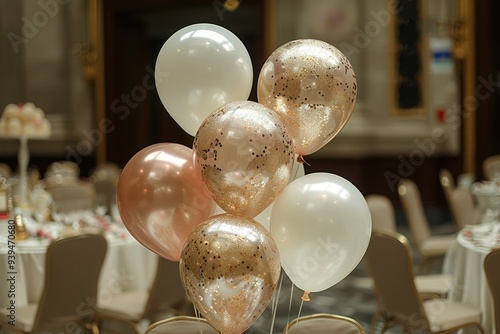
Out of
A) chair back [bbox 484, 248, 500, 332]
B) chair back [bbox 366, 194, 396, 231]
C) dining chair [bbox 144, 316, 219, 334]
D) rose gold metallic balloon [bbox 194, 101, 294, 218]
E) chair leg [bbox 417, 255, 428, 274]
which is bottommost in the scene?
chair leg [bbox 417, 255, 428, 274]

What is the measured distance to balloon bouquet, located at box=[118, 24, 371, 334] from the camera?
1.93 meters

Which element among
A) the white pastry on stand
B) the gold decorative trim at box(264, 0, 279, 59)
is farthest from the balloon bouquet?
the gold decorative trim at box(264, 0, 279, 59)

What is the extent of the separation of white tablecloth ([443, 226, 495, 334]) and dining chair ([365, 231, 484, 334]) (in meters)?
0.05

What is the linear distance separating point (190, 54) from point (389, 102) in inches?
274

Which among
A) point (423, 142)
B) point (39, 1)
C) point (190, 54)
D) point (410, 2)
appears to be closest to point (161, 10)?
point (39, 1)

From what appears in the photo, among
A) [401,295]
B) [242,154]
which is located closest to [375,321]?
[401,295]

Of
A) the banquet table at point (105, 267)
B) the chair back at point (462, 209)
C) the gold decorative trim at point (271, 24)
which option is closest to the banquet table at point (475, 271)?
the chair back at point (462, 209)

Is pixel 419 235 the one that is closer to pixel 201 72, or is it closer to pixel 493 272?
pixel 493 272

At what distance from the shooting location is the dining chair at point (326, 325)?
2.39 m

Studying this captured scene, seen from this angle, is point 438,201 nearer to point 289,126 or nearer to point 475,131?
point 475,131

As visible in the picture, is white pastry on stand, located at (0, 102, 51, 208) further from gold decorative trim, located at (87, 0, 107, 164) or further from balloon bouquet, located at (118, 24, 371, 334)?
gold decorative trim, located at (87, 0, 107, 164)

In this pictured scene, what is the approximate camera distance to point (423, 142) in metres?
8.70

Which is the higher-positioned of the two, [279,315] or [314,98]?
[314,98]

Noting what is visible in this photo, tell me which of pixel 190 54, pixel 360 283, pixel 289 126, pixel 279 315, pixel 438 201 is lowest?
pixel 438 201
